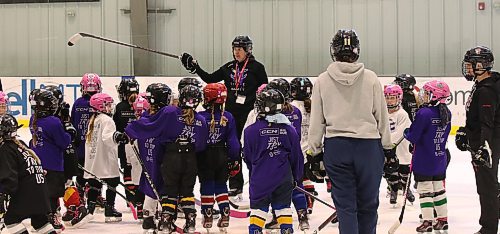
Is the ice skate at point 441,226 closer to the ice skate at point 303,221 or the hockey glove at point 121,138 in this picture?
the ice skate at point 303,221

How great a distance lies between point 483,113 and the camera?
526cm

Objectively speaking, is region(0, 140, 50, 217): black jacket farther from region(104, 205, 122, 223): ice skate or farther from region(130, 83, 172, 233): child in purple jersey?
region(104, 205, 122, 223): ice skate

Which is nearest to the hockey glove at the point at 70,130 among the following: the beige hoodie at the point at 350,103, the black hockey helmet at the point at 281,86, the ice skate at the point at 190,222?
the ice skate at the point at 190,222

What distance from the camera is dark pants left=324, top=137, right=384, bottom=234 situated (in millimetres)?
4348

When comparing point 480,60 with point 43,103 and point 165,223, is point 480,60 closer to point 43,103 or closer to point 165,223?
point 165,223

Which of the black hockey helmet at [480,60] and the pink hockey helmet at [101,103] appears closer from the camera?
the black hockey helmet at [480,60]

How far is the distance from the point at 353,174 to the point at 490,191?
54.1 inches

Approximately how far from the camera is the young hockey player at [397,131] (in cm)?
683

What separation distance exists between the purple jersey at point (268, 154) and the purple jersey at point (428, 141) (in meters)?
0.96

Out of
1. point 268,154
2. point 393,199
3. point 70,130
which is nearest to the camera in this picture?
point 268,154

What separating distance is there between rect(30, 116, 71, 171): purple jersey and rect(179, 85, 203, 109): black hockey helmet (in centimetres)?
84

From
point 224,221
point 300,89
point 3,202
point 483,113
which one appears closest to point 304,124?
point 300,89

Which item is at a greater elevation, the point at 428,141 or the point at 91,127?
the point at 91,127

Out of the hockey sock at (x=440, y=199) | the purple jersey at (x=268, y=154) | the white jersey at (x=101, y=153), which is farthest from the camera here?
the white jersey at (x=101, y=153)
